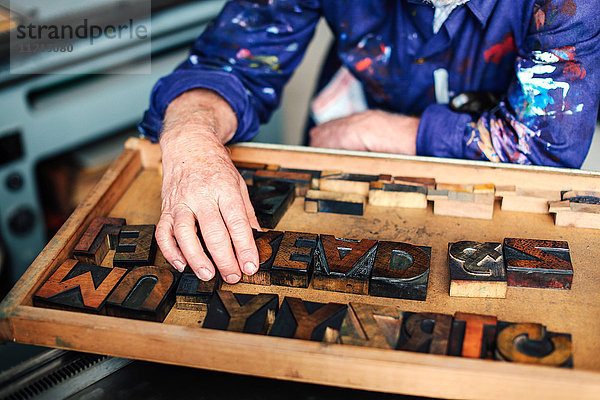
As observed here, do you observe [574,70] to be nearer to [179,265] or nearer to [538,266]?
[538,266]

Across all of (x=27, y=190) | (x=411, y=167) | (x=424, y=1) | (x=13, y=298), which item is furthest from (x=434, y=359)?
(x=27, y=190)

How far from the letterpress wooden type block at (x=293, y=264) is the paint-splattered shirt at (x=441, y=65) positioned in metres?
0.42

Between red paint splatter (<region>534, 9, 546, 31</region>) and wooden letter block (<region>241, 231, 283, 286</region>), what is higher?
red paint splatter (<region>534, 9, 546, 31</region>)

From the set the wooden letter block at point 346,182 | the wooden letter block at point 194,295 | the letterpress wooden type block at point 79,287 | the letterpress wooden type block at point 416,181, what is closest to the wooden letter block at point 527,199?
the letterpress wooden type block at point 416,181

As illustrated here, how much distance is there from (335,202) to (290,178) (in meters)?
0.12

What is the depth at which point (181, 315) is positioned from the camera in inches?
34.6

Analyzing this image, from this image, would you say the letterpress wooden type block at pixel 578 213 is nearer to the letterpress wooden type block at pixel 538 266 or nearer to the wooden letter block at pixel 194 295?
the letterpress wooden type block at pixel 538 266

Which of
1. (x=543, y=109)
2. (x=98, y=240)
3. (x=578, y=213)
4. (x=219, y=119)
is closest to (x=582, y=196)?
(x=578, y=213)

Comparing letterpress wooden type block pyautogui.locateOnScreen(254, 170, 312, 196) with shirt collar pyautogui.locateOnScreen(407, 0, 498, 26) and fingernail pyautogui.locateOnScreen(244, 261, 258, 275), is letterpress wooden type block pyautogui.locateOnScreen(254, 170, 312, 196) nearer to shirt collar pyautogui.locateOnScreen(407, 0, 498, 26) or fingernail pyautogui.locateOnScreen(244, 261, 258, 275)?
fingernail pyautogui.locateOnScreen(244, 261, 258, 275)

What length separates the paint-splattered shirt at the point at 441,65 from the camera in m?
1.08

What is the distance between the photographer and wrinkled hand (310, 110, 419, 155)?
1300 mm

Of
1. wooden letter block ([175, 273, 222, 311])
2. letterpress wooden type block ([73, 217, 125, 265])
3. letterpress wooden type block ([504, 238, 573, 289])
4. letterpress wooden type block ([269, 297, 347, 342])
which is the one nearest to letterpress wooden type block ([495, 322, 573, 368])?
letterpress wooden type block ([504, 238, 573, 289])

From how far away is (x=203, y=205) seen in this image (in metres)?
0.99

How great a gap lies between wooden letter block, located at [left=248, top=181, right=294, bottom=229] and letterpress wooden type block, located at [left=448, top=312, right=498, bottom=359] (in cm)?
40
